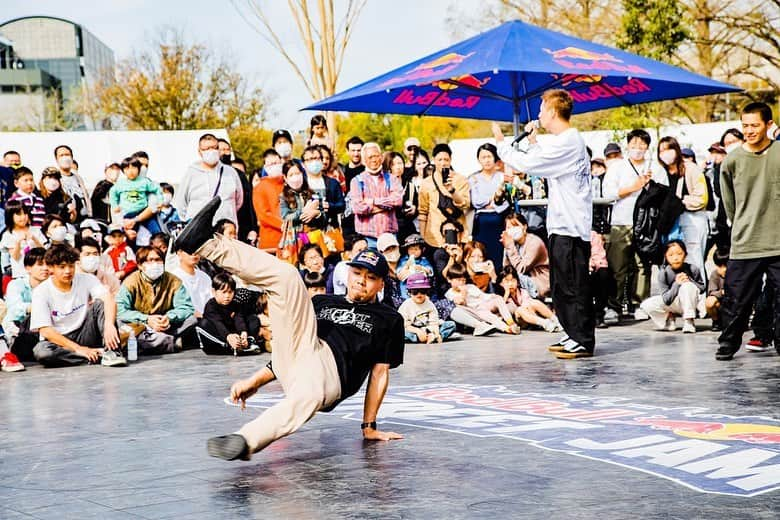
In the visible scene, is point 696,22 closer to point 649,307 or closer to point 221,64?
point 221,64

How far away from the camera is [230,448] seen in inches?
182

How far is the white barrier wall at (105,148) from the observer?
64.3ft

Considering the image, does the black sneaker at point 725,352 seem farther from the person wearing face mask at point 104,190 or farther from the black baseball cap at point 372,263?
the person wearing face mask at point 104,190

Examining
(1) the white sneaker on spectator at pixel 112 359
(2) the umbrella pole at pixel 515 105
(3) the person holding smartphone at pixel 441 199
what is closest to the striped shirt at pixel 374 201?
(3) the person holding smartphone at pixel 441 199

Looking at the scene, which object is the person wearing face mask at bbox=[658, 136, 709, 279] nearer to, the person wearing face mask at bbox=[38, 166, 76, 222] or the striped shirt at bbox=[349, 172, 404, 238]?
the striped shirt at bbox=[349, 172, 404, 238]

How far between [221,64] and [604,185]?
104 ft

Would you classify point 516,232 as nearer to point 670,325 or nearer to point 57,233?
point 670,325

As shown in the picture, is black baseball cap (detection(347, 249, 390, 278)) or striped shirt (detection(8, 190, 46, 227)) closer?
black baseball cap (detection(347, 249, 390, 278))

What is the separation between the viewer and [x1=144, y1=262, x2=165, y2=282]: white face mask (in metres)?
10.5

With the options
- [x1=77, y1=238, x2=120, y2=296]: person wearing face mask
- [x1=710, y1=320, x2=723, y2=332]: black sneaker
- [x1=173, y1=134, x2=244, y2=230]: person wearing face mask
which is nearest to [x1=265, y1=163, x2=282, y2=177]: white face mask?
[x1=173, y1=134, x2=244, y2=230]: person wearing face mask

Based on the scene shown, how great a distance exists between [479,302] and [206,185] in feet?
10.4

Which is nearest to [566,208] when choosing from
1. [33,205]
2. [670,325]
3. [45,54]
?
[670,325]

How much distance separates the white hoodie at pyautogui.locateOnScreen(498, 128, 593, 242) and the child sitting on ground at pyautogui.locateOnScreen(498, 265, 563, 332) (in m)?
2.38

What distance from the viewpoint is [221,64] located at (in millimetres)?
41781
